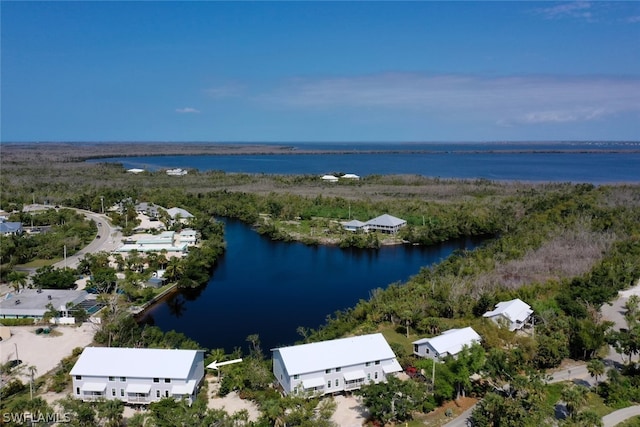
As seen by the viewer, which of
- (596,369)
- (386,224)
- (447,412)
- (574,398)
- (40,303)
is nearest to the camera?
(574,398)

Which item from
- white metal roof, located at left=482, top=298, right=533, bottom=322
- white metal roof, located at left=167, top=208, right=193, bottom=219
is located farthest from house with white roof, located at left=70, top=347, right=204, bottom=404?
white metal roof, located at left=167, top=208, right=193, bottom=219

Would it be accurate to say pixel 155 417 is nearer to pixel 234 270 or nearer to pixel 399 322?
pixel 399 322

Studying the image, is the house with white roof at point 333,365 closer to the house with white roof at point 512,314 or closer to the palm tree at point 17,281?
the house with white roof at point 512,314

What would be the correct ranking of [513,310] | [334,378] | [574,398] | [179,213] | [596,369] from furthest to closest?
[179,213] → [513,310] → [334,378] → [596,369] → [574,398]

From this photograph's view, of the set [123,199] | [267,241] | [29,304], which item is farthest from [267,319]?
[123,199]

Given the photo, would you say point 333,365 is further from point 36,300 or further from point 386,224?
point 386,224

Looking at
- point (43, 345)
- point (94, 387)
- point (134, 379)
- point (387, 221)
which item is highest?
point (387, 221)

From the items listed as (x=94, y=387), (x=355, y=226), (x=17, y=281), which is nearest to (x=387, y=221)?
(x=355, y=226)
